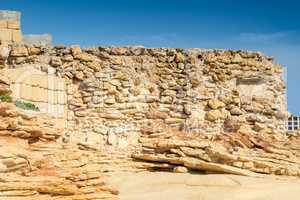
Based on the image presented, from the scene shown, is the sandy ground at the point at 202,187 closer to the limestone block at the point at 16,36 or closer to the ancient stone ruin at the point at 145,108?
the ancient stone ruin at the point at 145,108

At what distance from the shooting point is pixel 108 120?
13.5 meters

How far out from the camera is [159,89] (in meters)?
14.1

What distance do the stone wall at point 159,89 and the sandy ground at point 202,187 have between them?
5.37 ft

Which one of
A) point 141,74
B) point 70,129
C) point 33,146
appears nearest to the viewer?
point 33,146

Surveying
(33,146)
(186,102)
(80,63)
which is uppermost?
(80,63)

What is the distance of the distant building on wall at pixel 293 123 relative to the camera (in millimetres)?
14680

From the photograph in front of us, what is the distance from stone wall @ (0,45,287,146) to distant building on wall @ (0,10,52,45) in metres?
0.42

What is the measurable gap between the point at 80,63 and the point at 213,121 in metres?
3.68

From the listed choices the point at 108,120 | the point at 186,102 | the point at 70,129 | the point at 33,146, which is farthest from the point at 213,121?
the point at 33,146

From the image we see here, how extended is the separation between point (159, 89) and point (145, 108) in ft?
2.07

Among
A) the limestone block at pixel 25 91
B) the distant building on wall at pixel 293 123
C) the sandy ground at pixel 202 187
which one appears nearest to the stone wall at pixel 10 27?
the limestone block at pixel 25 91

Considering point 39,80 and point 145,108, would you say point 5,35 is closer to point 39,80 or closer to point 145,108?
point 39,80

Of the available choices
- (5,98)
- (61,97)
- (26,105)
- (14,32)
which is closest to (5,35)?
(14,32)

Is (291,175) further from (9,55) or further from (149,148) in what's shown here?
(9,55)
